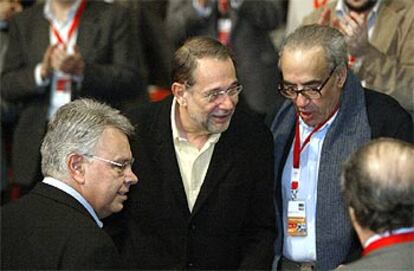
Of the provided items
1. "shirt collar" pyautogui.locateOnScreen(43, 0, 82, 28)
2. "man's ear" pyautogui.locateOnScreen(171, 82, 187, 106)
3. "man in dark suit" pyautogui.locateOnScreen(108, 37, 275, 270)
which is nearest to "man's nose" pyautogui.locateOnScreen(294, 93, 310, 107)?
"man in dark suit" pyautogui.locateOnScreen(108, 37, 275, 270)

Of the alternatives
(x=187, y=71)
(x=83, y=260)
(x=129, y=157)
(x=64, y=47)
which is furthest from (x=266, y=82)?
(x=83, y=260)

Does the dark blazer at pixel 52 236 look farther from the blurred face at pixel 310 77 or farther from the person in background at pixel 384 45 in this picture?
the person in background at pixel 384 45

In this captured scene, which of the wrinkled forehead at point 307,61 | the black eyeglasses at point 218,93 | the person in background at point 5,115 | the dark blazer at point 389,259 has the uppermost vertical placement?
the wrinkled forehead at point 307,61

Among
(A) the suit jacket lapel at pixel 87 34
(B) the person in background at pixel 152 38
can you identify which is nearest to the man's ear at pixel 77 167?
(A) the suit jacket lapel at pixel 87 34

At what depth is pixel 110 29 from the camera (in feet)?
17.2

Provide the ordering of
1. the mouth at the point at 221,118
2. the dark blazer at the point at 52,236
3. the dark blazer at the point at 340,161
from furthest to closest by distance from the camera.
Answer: the mouth at the point at 221,118
the dark blazer at the point at 340,161
the dark blazer at the point at 52,236

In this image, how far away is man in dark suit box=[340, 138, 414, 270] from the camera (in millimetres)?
2658

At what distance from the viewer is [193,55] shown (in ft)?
12.8

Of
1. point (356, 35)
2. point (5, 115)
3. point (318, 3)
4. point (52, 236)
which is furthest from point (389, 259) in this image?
point (5, 115)

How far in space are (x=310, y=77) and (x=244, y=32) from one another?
5.36 feet

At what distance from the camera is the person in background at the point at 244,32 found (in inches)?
211

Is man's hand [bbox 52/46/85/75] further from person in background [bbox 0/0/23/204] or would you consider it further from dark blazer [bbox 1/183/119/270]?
dark blazer [bbox 1/183/119/270]

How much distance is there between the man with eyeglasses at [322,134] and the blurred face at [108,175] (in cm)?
74

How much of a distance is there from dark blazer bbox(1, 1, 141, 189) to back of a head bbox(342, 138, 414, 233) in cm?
260
